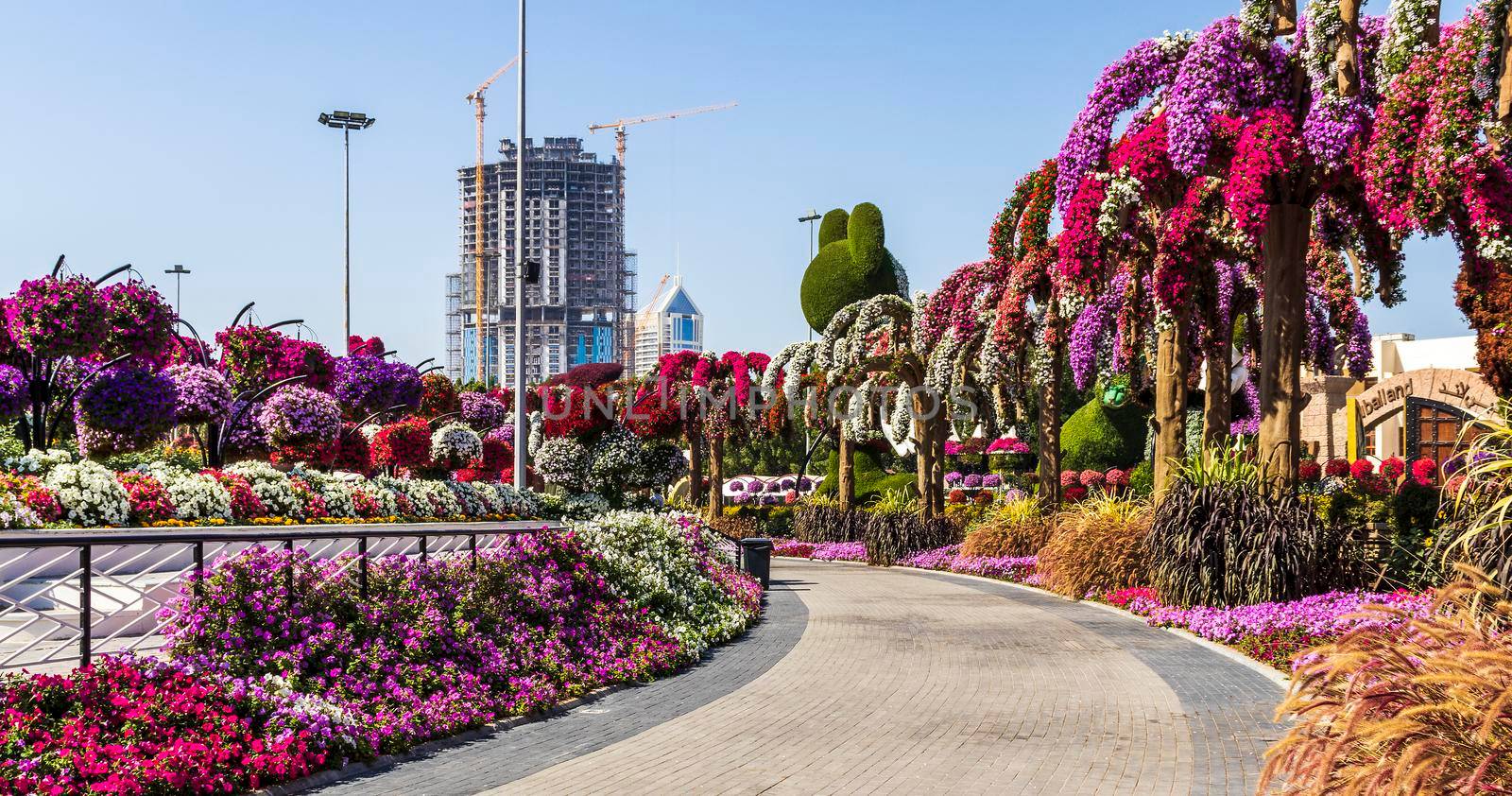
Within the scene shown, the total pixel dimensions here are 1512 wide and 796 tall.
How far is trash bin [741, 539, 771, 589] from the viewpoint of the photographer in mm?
22062

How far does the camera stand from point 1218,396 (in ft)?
63.2

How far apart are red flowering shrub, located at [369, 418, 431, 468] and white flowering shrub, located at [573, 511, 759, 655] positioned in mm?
15269

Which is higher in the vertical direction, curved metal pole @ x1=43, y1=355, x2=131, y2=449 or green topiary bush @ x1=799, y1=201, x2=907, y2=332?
green topiary bush @ x1=799, y1=201, x2=907, y2=332

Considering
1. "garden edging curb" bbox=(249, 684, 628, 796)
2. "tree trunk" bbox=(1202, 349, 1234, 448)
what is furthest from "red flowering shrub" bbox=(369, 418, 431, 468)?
"garden edging curb" bbox=(249, 684, 628, 796)

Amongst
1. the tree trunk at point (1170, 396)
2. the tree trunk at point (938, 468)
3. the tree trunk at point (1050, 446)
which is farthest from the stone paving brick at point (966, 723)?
the tree trunk at point (938, 468)

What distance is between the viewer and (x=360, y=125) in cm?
5347

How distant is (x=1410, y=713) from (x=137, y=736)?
6.49m

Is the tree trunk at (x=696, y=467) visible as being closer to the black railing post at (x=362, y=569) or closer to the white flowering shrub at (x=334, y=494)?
the white flowering shrub at (x=334, y=494)

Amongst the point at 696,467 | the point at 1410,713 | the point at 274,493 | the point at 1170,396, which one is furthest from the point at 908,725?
the point at 696,467

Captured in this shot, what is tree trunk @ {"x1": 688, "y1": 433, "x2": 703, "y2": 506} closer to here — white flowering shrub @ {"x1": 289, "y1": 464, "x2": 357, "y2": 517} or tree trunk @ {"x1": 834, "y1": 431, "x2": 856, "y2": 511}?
tree trunk @ {"x1": 834, "y1": 431, "x2": 856, "y2": 511}

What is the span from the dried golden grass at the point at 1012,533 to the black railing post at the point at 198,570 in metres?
16.9

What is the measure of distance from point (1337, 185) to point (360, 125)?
45.3m

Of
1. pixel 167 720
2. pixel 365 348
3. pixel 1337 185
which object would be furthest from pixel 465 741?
pixel 365 348

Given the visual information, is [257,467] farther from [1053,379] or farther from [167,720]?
[167,720]
